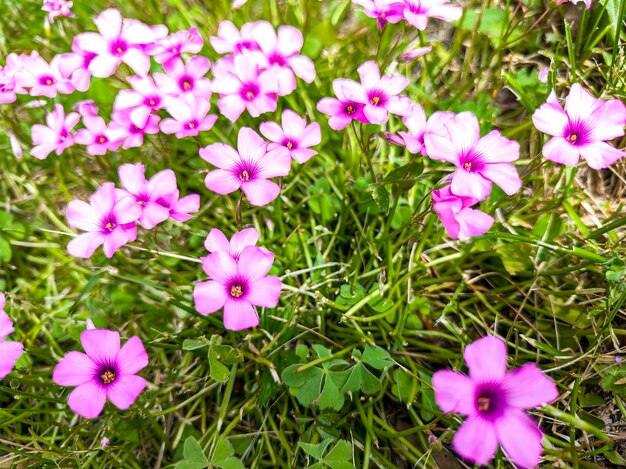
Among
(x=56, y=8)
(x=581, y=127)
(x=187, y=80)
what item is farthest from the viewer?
(x=56, y=8)

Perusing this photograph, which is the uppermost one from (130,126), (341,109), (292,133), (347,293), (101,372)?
(341,109)

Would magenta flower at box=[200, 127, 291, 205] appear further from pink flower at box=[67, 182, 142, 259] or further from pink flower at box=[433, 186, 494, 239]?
pink flower at box=[433, 186, 494, 239]

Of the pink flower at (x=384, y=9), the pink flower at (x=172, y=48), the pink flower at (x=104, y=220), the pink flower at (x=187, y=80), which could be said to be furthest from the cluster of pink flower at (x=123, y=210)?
the pink flower at (x=384, y=9)

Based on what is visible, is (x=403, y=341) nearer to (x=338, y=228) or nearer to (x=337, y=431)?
(x=337, y=431)

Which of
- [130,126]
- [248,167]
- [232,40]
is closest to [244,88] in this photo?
[232,40]

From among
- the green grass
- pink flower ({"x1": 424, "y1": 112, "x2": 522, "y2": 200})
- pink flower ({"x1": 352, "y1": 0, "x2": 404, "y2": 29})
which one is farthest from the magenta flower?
pink flower ({"x1": 352, "y1": 0, "x2": 404, "y2": 29})

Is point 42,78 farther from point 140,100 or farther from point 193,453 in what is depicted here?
point 193,453

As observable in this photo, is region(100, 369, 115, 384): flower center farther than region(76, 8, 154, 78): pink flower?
No
